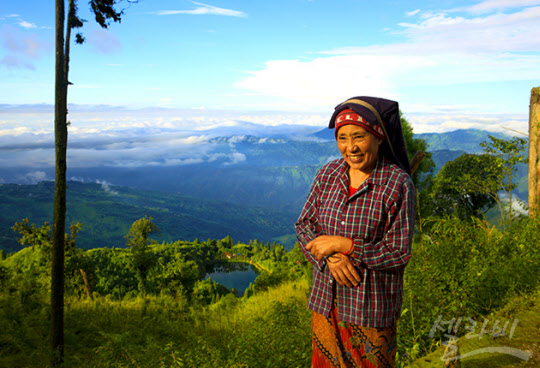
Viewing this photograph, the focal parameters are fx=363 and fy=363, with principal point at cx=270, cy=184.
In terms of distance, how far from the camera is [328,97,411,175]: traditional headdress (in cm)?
214

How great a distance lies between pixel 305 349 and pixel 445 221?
292 centimetres

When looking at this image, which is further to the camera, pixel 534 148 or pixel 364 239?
Result: pixel 534 148

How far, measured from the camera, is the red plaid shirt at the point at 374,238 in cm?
211

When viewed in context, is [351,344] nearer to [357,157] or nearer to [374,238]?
[374,238]

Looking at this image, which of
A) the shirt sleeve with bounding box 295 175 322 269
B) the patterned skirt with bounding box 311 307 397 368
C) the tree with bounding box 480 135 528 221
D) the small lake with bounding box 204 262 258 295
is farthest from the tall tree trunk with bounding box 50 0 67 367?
the small lake with bounding box 204 262 258 295

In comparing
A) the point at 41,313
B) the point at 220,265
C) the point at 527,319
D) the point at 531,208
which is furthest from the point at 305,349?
→ the point at 220,265

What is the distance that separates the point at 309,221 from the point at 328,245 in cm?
34

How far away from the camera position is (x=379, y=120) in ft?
7.06

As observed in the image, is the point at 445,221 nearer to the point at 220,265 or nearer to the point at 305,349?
the point at 305,349

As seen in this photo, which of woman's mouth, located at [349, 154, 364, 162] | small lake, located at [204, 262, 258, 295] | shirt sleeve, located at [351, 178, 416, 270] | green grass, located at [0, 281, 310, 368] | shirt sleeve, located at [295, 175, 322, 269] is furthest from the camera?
small lake, located at [204, 262, 258, 295]

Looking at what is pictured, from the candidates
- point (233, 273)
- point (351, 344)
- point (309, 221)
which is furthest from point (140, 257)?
point (233, 273)

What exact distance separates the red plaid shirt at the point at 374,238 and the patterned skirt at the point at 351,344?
0.08 m

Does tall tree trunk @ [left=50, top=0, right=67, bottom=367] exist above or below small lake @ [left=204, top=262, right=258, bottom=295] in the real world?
above

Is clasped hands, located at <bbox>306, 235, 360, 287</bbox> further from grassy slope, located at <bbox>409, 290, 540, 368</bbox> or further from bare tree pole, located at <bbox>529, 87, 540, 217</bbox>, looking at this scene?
bare tree pole, located at <bbox>529, 87, 540, 217</bbox>
